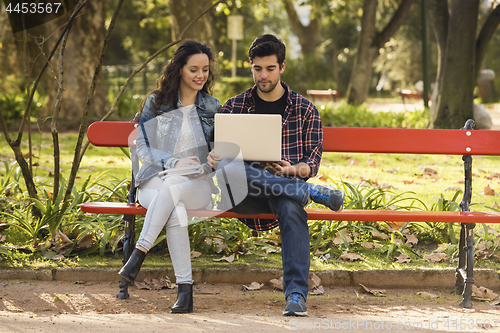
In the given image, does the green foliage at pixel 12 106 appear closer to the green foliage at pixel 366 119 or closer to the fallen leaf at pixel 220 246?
the green foliage at pixel 366 119

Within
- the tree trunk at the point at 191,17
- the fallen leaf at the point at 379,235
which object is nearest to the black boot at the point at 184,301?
the fallen leaf at the point at 379,235

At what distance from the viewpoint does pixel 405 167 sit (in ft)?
24.4

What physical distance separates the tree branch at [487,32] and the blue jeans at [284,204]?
7830 mm

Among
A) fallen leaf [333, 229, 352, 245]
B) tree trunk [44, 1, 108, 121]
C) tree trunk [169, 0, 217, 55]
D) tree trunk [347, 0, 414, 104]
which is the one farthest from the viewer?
tree trunk [347, 0, 414, 104]

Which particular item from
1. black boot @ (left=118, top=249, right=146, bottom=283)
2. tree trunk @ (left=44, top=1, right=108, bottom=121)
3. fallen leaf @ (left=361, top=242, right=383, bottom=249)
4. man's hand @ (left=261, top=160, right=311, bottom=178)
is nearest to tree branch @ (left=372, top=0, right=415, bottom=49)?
tree trunk @ (left=44, top=1, right=108, bottom=121)

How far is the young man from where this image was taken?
9.92ft

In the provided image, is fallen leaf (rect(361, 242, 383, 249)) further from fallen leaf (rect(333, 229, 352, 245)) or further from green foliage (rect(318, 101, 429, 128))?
green foliage (rect(318, 101, 429, 128))

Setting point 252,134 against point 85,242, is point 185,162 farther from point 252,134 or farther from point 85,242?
point 85,242

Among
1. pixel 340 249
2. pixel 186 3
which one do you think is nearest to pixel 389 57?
pixel 186 3

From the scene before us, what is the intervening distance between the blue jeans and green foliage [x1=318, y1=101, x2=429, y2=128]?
7.97m

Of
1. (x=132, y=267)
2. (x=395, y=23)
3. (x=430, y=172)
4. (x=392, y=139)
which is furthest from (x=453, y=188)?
(x=395, y=23)

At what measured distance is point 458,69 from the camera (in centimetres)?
962

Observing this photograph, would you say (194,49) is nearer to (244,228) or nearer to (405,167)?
(244,228)

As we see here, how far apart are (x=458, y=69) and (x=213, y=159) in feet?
24.5
